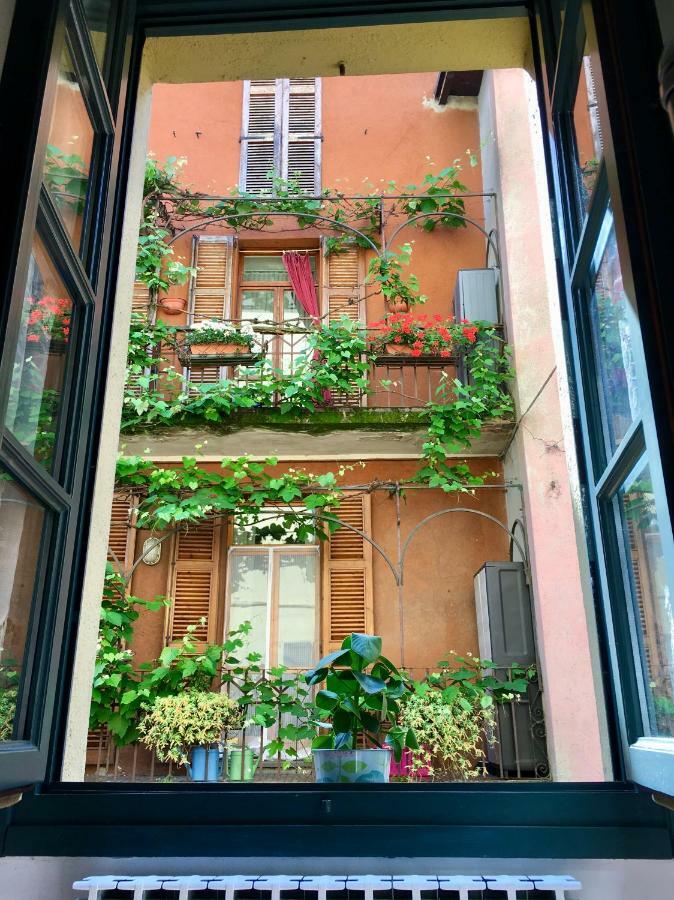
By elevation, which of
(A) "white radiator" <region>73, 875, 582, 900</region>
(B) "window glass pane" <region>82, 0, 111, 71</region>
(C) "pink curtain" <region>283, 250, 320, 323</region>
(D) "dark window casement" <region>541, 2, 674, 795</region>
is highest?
(C) "pink curtain" <region>283, 250, 320, 323</region>

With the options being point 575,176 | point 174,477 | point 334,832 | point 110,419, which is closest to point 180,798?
point 334,832

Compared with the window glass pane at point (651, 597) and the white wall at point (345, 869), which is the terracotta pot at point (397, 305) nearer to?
the window glass pane at point (651, 597)

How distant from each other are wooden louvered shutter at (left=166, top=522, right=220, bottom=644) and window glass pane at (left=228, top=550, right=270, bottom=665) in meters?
0.16

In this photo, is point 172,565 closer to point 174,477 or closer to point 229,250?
point 174,477

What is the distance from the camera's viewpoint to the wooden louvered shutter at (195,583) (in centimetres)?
699

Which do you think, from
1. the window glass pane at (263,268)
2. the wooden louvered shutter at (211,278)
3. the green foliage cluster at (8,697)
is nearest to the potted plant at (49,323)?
the green foliage cluster at (8,697)

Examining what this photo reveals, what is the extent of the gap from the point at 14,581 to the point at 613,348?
120 centimetres

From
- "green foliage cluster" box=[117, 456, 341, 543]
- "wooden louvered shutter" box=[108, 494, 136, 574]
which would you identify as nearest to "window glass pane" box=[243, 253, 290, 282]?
"green foliage cluster" box=[117, 456, 341, 543]

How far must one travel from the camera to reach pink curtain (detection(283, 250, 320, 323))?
26.8 feet

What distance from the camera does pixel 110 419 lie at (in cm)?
205

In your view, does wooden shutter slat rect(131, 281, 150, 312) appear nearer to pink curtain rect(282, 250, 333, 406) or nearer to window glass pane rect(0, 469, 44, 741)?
pink curtain rect(282, 250, 333, 406)

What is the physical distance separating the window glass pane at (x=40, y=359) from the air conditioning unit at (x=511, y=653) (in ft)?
15.4

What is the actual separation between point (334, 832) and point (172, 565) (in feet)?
18.6

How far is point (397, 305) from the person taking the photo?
767 centimetres
